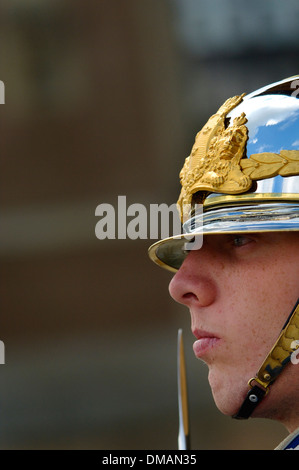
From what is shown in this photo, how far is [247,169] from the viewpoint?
9.90ft

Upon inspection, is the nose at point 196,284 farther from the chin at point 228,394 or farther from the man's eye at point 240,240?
the chin at point 228,394

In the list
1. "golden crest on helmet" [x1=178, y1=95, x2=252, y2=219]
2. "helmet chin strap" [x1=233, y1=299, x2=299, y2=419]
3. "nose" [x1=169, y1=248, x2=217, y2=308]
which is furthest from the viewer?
"golden crest on helmet" [x1=178, y1=95, x2=252, y2=219]

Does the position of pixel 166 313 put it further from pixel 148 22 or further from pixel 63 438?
pixel 148 22

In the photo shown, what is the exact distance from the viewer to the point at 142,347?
37.9 ft

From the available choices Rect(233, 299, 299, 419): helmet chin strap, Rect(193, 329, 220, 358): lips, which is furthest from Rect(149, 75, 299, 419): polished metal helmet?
Rect(193, 329, 220, 358): lips

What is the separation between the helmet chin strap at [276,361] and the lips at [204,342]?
6.5 inches

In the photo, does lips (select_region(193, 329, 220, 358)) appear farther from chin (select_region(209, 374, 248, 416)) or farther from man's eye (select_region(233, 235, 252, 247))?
man's eye (select_region(233, 235, 252, 247))

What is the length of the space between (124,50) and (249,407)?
9.12m

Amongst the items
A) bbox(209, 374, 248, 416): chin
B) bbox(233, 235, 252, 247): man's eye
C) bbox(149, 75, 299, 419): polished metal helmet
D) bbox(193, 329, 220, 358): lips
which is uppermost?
bbox(149, 75, 299, 419): polished metal helmet

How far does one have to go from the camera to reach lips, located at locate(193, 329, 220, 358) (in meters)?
2.92

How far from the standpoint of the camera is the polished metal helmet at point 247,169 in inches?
114

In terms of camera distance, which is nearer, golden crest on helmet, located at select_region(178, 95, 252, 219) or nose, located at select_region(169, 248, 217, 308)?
nose, located at select_region(169, 248, 217, 308)

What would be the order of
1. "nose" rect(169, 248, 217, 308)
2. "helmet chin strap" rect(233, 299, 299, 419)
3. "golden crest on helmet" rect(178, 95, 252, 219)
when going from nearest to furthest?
"helmet chin strap" rect(233, 299, 299, 419), "nose" rect(169, 248, 217, 308), "golden crest on helmet" rect(178, 95, 252, 219)
